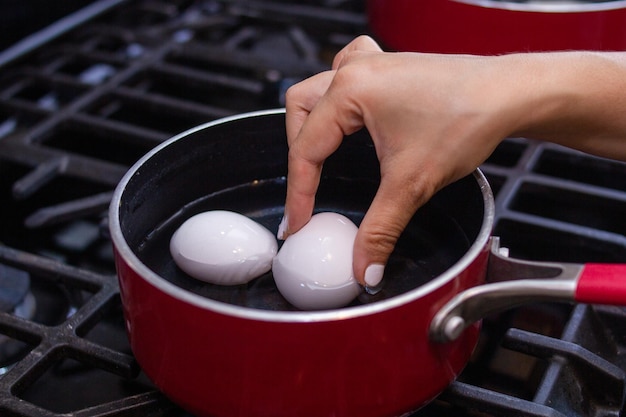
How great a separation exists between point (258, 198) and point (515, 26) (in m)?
0.39

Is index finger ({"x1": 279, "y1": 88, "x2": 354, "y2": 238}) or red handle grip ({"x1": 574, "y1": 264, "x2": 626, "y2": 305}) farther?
index finger ({"x1": 279, "y1": 88, "x2": 354, "y2": 238})

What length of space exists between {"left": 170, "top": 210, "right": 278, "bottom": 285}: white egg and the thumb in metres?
0.10

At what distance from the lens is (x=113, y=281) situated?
0.74 meters

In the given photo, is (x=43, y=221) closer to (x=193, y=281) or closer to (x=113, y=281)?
(x=113, y=281)

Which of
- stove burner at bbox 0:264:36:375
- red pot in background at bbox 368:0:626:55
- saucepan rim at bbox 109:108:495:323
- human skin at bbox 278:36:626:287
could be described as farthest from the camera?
red pot in background at bbox 368:0:626:55

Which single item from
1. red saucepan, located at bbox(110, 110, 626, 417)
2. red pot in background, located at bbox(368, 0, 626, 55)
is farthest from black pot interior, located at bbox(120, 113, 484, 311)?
red pot in background, located at bbox(368, 0, 626, 55)

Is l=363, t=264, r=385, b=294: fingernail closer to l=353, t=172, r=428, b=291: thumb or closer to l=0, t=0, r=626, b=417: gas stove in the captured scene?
l=353, t=172, r=428, b=291: thumb

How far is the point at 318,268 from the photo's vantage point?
610mm

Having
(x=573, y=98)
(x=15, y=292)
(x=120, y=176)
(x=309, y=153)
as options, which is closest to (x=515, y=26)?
(x=573, y=98)

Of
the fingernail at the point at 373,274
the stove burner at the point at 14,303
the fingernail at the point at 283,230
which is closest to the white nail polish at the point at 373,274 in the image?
the fingernail at the point at 373,274

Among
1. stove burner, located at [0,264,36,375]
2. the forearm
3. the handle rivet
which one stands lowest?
stove burner, located at [0,264,36,375]

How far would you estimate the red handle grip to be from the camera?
0.50m

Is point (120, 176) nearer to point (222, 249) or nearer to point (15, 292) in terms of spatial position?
point (15, 292)

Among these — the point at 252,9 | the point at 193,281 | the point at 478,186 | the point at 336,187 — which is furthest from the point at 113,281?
the point at 252,9
